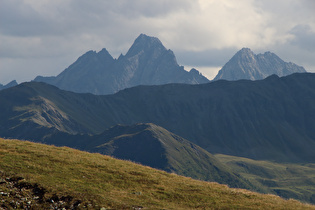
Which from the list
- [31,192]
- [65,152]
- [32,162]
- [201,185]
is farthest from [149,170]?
[31,192]

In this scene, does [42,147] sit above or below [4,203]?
above

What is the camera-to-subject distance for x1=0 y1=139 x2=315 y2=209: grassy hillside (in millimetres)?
34125

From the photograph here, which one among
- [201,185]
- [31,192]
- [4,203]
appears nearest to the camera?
[4,203]

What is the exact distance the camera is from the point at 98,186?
38156mm

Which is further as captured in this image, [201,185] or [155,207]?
[201,185]

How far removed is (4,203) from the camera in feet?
106

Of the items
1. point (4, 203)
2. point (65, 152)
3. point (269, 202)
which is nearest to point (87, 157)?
point (65, 152)

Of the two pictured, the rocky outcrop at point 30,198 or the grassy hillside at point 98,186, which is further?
the grassy hillside at point 98,186

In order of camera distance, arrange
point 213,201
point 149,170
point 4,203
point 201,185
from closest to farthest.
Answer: point 4,203
point 213,201
point 201,185
point 149,170

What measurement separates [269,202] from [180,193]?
8570 mm

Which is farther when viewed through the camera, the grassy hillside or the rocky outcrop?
the grassy hillside

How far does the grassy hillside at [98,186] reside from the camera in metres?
34.1

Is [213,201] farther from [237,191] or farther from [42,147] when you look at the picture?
[42,147]

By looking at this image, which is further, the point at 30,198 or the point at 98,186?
the point at 98,186
